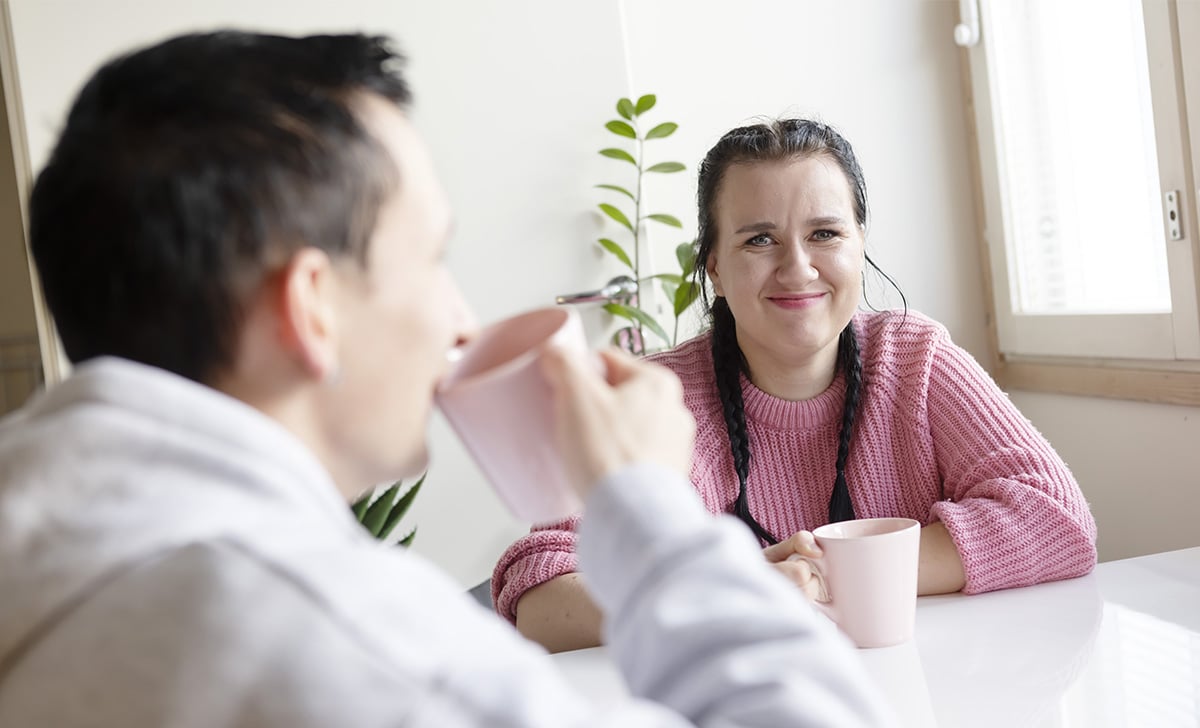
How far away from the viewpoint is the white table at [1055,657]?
822mm

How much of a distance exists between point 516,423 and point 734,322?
106cm

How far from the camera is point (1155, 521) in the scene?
227cm

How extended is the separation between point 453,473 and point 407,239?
1.94 meters

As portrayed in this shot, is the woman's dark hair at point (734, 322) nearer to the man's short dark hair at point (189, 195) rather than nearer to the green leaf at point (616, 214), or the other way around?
the green leaf at point (616, 214)

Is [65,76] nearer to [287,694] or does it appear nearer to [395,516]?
[395,516]

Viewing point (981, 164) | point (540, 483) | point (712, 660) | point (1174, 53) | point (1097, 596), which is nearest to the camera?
point (712, 660)

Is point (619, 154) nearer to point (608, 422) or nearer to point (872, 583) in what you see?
point (872, 583)

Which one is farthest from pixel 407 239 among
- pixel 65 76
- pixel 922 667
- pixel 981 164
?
pixel 981 164

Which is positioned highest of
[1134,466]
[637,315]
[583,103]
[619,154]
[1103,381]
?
[583,103]

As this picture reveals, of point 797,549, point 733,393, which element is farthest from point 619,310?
point 797,549

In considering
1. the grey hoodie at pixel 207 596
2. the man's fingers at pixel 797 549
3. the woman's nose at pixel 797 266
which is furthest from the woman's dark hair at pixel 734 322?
the grey hoodie at pixel 207 596

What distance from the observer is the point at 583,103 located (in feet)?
8.22

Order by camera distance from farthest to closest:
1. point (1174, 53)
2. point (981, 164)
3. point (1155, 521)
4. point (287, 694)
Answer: point (981, 164), point (1155, 521), point (1174, 53), point (287, 694)

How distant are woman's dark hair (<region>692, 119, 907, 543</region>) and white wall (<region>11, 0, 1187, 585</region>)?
2.95ft
